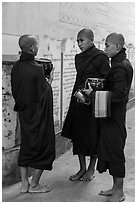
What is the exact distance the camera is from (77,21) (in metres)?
5.62

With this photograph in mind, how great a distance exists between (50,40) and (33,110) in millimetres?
1404

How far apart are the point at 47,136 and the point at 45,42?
4.61 ft

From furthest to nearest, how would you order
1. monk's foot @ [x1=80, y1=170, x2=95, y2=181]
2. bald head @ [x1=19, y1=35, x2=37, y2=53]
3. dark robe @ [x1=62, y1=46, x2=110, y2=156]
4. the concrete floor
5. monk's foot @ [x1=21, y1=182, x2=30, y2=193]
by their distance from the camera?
monk's foot @ [x1=80, y1=170, x2=95, y2=181]
dark robe @ [x1=62, y1=46, x2=110, y2=156]
monk's foot @ [x1=21, y1=182, x2=30, y2=193]
the concrete floor
bald head @ [x1=19, y1=35, x2=37, y2=53]

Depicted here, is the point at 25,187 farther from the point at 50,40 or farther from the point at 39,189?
the point at 50,40

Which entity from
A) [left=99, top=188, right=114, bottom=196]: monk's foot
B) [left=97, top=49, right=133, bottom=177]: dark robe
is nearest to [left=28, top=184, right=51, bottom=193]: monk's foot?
[left=99, top=188, right=114, bottom=196]: monk's foot

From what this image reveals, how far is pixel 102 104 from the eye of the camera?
3.41 metres

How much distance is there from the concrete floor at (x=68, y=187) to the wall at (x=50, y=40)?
298 millimetres

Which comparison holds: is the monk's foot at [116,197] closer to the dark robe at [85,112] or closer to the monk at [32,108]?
the dark robe at [85,112]

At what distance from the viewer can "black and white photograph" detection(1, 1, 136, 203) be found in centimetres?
349

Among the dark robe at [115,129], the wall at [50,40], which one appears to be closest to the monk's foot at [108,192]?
the dark robe at [115,129]

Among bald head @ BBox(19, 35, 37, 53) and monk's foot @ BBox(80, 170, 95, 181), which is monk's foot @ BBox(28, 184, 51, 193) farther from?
bald head @ BBox(19, 35, 37, 53)

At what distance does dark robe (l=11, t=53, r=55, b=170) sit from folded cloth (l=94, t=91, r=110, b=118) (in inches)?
20.0

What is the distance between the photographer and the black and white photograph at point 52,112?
349cm

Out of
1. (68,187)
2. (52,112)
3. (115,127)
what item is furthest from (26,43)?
(68,187)
